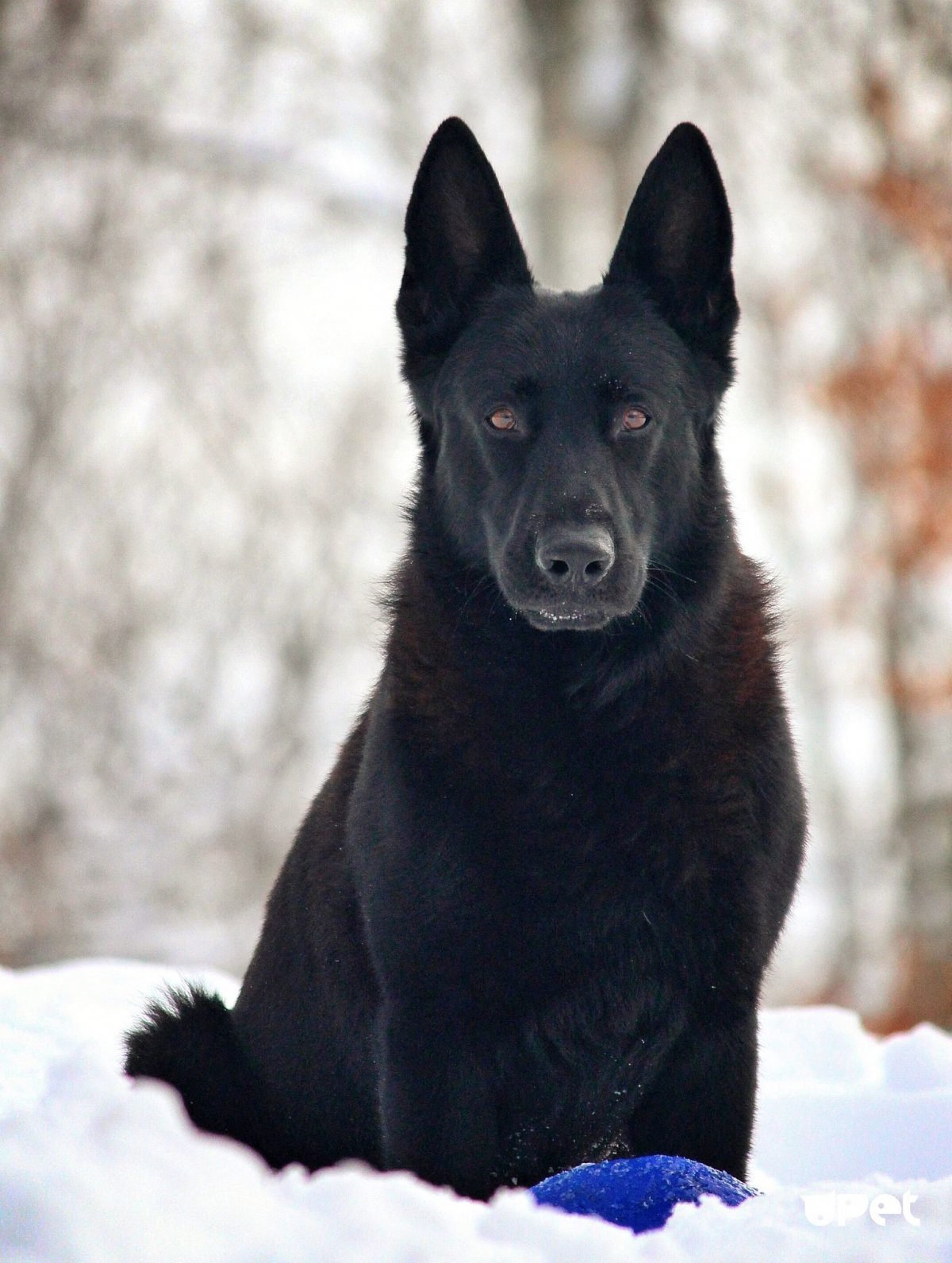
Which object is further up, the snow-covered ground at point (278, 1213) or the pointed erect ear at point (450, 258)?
the pointed erect ear at point (450, 258)

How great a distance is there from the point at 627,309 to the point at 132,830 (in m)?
8.50

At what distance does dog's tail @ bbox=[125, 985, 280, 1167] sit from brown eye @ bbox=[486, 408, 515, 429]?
1.50m

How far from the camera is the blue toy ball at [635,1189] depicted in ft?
8.30

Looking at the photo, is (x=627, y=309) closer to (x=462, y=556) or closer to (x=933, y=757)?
(x=462, y=556)

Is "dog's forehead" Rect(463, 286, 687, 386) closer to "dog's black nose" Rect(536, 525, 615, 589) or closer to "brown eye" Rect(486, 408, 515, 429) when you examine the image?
"brown eye" Rect(486, 408, 515, 429)

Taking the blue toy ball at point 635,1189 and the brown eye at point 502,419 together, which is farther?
the brown eye at point 502,419

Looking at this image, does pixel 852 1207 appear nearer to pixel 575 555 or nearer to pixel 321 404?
pixel 575 555

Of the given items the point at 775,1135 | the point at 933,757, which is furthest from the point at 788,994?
the point at 775,1135

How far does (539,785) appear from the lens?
9.96 ft

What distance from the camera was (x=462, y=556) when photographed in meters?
3.32

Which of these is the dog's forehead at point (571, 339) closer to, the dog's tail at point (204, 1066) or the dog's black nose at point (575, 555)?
the dog's black nose at point (575, 555)

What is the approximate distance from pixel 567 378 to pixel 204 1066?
5.60 ft

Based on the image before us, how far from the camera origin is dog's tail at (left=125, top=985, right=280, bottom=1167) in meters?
3.31

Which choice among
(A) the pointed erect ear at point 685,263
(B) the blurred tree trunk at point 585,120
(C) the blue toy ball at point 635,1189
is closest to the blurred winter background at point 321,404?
(B) the blurred tree trunk at point 585,120
